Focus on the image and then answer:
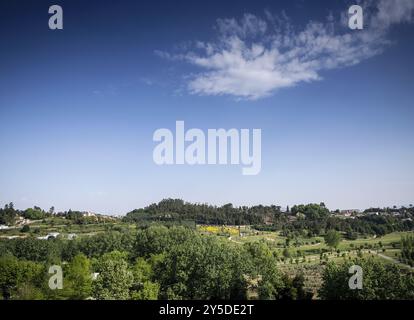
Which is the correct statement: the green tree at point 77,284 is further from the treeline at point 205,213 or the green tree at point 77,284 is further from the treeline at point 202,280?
the treeline at point 205,213

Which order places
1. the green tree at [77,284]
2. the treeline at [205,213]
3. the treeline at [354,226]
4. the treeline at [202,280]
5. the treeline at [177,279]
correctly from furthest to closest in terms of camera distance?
the treeline at [205,213] → the treeline at [354,226] → the green tree at [77,284] → the treeline at [177,279] → the treeline at [202,280]

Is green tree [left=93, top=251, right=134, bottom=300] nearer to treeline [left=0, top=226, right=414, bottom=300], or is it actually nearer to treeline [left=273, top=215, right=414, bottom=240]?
treeline [left=0, top=226, right=414, bottom=300]

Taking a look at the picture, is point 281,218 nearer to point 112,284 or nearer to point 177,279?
point 177,279

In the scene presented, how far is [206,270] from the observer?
89.7ft

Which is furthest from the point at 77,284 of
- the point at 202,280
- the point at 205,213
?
the point at 205,213

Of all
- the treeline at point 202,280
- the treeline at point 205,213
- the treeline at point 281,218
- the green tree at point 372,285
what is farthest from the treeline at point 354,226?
the green tree at point 372,285

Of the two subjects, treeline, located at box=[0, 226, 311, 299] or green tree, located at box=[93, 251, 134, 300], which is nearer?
green tree, located at box=[93, 251, 134, 300]

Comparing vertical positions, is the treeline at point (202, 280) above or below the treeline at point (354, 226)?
above

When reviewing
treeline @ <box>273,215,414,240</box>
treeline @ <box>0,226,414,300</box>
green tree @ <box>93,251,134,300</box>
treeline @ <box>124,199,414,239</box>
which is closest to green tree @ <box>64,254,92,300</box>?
treeline @ <box>0,226,414,300</box>

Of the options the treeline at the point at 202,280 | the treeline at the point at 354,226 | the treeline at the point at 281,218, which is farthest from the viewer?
the treeline at the point at 281,218

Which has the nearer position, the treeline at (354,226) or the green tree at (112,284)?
the green tree at (112,284)
